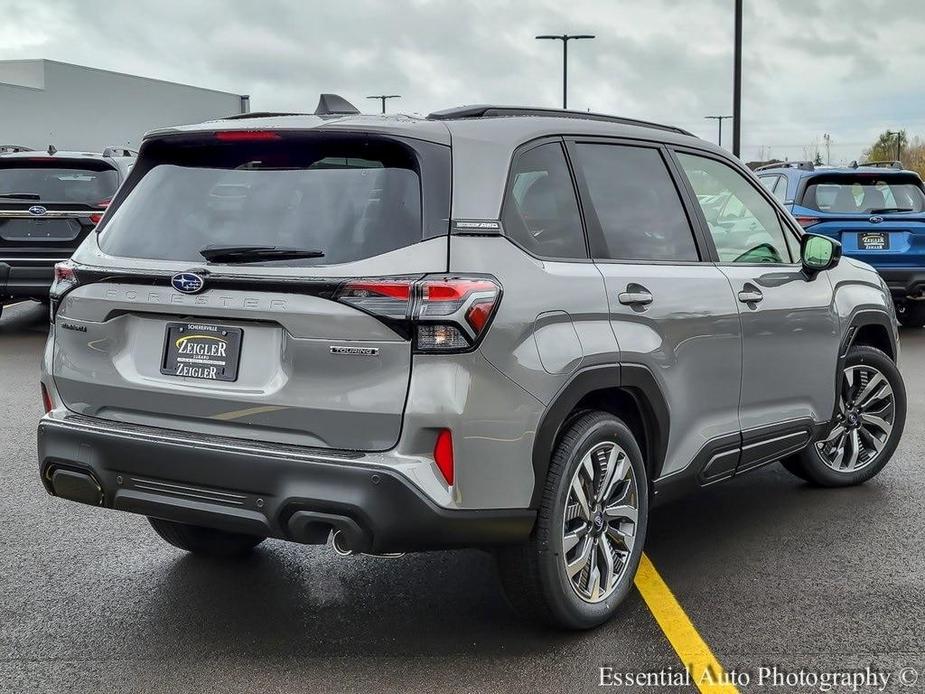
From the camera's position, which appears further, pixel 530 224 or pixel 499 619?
pixel 499 619

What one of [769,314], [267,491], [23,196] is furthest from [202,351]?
[23,196]

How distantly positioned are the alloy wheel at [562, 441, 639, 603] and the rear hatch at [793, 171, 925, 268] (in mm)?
8866

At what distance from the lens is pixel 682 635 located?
13.6ft

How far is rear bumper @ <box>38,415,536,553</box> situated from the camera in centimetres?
357

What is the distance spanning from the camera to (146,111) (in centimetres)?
7119

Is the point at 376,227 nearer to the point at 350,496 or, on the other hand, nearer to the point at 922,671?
the point at 350,496

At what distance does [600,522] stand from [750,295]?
1.38 m

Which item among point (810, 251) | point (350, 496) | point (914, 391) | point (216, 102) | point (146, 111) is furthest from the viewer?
point (216, 102)

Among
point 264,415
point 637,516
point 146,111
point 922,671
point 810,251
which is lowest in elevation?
point 922,671

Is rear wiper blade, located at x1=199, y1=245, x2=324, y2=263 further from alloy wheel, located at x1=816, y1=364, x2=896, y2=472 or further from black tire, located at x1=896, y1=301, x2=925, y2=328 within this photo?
black tire, located at x1=896, y1=301, x2=925, y2=328

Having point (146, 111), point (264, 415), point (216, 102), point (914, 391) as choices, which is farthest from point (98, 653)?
point (216, 102)

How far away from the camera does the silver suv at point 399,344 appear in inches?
141

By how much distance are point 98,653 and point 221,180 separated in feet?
5.47

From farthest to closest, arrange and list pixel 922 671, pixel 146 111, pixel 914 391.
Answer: pixel 146 111, pixel 914 391, pixel 922 671
